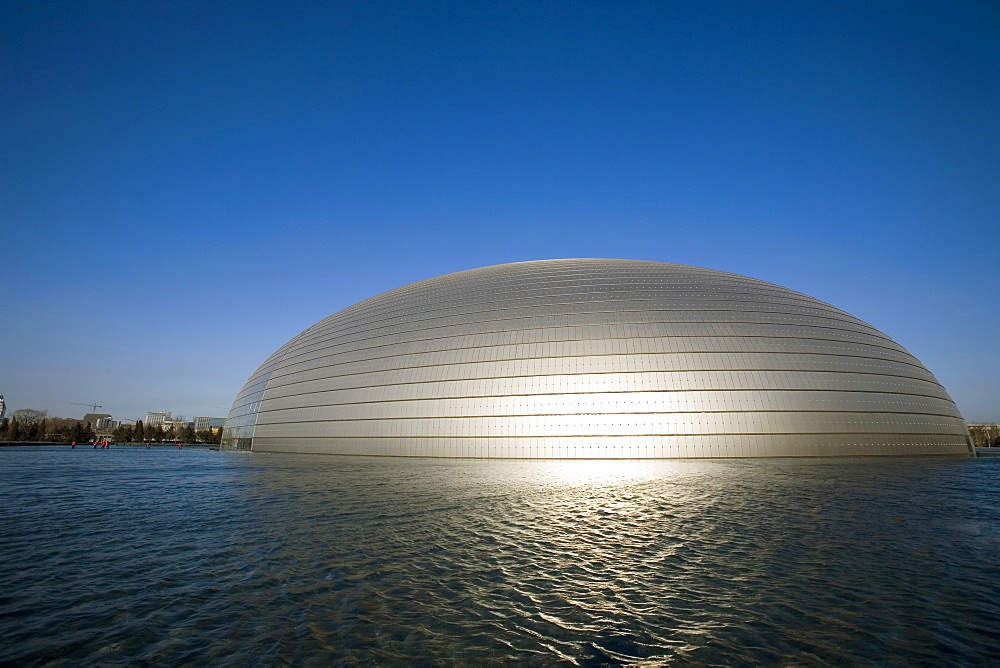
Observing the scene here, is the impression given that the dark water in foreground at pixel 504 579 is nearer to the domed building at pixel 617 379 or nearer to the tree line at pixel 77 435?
the domed building at pixel 617 379

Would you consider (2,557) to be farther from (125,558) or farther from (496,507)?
(496,507)

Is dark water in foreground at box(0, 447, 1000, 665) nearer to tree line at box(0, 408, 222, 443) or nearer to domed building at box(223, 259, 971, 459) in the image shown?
domed building at box(223, 259, 971, 459)

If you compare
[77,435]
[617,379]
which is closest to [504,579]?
[617,379]

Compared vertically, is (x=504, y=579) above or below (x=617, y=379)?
below

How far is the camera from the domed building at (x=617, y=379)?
20391mm

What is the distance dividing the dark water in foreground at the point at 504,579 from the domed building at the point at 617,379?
398 inches

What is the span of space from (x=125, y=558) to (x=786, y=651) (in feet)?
22.2

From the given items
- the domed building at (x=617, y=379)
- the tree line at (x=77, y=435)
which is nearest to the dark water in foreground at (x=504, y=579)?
the domed building at (x=617, y=379)

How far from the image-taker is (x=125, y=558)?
5.77m

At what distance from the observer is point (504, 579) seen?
4957 millimetres

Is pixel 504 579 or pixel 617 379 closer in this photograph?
pixel 504 579

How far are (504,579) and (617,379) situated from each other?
55.5ft

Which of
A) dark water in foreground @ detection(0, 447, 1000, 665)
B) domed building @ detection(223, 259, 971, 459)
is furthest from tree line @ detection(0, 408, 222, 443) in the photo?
dark water in foreground @ detection(0, 447, 1000, 665)

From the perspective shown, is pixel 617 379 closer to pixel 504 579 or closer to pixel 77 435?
pixel 504 579
